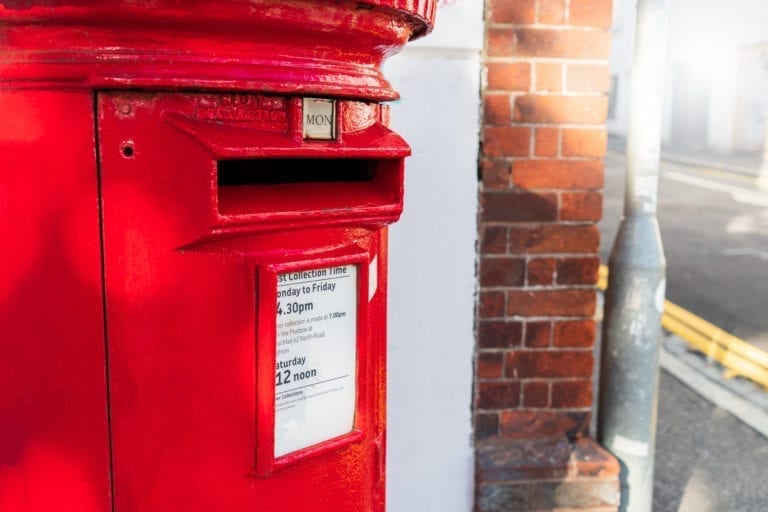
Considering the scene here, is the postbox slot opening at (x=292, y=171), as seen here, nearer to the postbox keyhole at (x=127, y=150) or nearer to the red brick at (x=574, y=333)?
the postbox keyhole at (x=127, y=150)

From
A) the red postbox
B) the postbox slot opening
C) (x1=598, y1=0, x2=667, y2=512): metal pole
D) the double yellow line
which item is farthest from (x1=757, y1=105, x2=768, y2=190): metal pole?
the red postbox

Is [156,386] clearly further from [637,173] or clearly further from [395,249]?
[637,173]

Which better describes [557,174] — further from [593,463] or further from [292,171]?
[292,171]

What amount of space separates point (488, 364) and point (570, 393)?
0.97ft

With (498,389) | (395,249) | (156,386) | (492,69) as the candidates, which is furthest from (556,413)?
(156,386)

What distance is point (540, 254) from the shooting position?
2.53 metres

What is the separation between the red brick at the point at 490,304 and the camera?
2.54 metres

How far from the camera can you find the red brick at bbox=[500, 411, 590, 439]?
2.61m

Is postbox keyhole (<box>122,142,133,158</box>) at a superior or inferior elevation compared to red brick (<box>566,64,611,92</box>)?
inferior

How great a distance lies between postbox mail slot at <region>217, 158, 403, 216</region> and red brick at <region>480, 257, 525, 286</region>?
3.92 ft

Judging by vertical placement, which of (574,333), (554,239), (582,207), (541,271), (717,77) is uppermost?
(717,77)

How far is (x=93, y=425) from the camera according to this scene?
121cm

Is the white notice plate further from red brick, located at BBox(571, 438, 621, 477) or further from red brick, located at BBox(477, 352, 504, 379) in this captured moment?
red brick, located at BBox(571, 438, 621, 477)

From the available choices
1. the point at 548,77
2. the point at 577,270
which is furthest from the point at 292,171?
the point at 577,270
